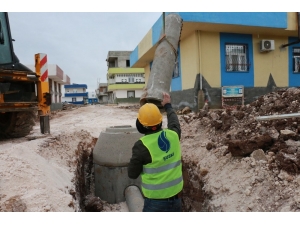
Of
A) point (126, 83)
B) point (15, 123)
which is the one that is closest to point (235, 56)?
point (15, 123)

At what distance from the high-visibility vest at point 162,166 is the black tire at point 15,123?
426 centimetres

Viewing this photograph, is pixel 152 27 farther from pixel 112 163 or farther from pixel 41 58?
pixel 112 163

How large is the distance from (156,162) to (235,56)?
31.2ft

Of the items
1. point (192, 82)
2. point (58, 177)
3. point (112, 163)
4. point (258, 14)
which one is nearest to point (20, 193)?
point (58, 177)

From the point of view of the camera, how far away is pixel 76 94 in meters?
48.9

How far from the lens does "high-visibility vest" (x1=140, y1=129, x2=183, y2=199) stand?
2.33 m

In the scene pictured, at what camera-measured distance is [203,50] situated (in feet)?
33.4

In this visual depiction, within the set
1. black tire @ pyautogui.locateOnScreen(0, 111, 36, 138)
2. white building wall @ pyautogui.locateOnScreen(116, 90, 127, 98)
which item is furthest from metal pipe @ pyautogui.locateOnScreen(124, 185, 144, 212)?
white building wall @ pyautogui.locateOnScreen(116, 90, 127, 98)

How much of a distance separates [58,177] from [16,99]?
8.67 ft

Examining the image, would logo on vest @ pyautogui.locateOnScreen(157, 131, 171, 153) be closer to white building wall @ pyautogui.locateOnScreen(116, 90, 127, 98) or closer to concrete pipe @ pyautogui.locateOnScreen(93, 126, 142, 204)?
concrete pipe @ pyautogui.locateOnScreen(93, 126, 142, 204)

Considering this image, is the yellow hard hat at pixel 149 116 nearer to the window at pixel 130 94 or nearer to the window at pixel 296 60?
the window at pixel 296 60

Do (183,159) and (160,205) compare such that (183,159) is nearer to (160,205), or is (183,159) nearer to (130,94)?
(160,205)

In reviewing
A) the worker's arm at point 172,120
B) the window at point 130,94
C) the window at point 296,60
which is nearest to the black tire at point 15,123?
the worker's arm at point 172,120

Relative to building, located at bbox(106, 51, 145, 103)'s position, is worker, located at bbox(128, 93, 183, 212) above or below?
below
